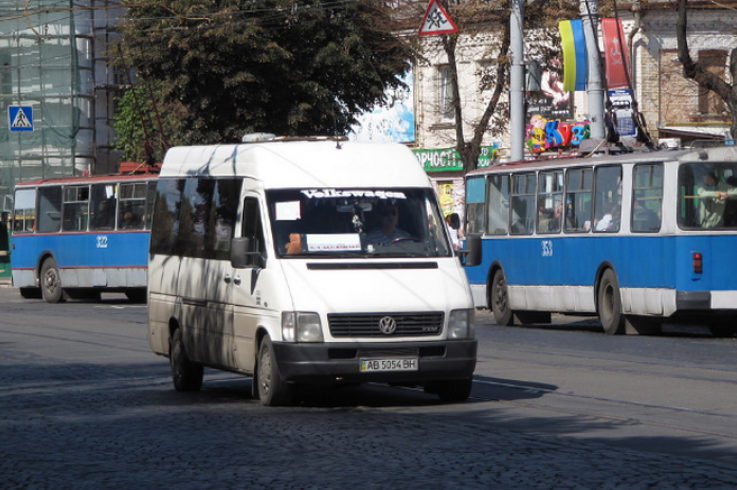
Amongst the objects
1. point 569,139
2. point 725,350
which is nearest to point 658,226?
point 725,350

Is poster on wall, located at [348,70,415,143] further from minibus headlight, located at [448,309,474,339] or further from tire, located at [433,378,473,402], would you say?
minibus headlight, located at [448,309,474,339]

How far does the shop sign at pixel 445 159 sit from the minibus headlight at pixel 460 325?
33164mm

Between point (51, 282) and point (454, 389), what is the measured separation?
24137 millimetres

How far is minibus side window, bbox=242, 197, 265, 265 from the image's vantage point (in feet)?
40.9

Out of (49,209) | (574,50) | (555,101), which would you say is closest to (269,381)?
(574,50)

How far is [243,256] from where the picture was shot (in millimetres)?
12148

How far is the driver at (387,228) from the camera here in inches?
490

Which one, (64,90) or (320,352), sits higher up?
(64,90)

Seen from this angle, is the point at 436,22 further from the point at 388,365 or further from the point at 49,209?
the point at 388,365

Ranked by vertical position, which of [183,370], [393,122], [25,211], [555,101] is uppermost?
[555,101]

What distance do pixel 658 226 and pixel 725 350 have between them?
298cm

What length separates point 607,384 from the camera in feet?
46.6

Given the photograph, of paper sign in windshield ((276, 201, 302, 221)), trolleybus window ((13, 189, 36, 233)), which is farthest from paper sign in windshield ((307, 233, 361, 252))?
trolleybus window ((13, 189, 36, 233))

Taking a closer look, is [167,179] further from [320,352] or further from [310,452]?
[310,452]
